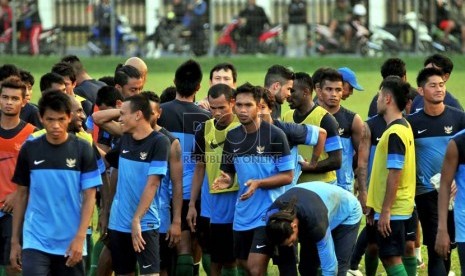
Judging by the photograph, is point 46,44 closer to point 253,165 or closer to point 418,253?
point 418,253

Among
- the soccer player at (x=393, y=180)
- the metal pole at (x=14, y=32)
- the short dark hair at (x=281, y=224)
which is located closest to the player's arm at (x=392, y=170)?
the soccer player at (x=393, y=180)

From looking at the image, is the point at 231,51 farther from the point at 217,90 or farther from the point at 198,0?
the point at 217,90

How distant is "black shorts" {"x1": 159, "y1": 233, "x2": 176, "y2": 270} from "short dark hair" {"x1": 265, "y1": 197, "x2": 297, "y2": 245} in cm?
179

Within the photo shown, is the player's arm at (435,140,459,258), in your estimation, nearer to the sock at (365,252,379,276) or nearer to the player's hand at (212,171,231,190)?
the player's hand at (212,171,231,190)

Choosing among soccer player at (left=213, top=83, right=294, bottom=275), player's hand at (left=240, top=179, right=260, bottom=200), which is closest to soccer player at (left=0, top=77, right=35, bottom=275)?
soccer player at (left=213, top=83, right=294, bottom=275)

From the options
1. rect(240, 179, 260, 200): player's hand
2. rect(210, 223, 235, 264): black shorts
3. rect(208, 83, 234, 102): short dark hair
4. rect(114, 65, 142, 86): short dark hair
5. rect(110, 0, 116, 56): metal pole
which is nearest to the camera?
rect(240, 179, 260, 200): player's hand

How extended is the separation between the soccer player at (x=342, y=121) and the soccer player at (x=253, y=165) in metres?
1.59

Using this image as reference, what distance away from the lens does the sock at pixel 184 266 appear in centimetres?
1227

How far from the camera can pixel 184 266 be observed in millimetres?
12273

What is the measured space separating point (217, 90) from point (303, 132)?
854 mm

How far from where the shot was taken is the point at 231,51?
3353 cm

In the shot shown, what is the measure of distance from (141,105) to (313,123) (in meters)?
1.96

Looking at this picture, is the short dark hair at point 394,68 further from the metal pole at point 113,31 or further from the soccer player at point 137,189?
the metal pole at point 113,31

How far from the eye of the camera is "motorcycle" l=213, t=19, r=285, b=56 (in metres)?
33.5
